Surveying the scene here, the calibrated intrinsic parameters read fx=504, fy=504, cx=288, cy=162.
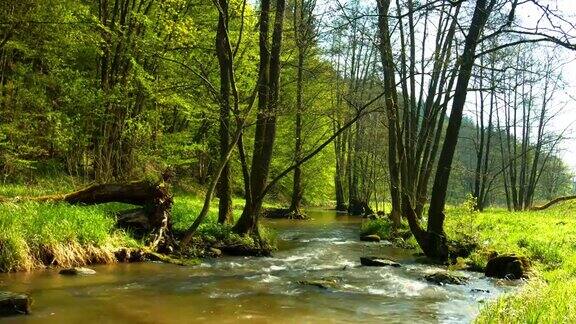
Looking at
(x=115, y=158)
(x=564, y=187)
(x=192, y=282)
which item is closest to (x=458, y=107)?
(x=192, y=282)

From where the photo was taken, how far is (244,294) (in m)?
8.54

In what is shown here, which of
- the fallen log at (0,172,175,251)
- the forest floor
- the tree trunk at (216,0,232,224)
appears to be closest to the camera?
A: the forest floor

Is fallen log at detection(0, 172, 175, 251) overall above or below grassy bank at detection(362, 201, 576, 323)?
above

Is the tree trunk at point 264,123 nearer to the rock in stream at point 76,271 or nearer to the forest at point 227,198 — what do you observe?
the forest at point 227,198

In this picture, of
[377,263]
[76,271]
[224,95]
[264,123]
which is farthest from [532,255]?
[76,271]

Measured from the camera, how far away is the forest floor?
5930 millimetres

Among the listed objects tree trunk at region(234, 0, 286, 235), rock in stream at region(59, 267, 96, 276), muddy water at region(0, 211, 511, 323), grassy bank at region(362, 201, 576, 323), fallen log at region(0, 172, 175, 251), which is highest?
tree trunk at region(234, 0, 286, 235)

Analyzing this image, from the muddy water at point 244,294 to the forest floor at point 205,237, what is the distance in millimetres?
528

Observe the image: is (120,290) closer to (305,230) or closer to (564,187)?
(305,230)

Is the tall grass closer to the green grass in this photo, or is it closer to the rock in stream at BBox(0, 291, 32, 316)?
the rock in stream at BBox(0, 291, 32, 316)

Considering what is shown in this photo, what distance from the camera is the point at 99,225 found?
10.7 metres

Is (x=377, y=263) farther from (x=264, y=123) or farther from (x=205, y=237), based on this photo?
(x=264, y=123)

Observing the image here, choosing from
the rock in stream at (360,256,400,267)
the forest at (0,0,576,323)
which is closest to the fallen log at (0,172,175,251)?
the forest at (0,0,576,323)

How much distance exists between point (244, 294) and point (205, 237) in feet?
16.2
